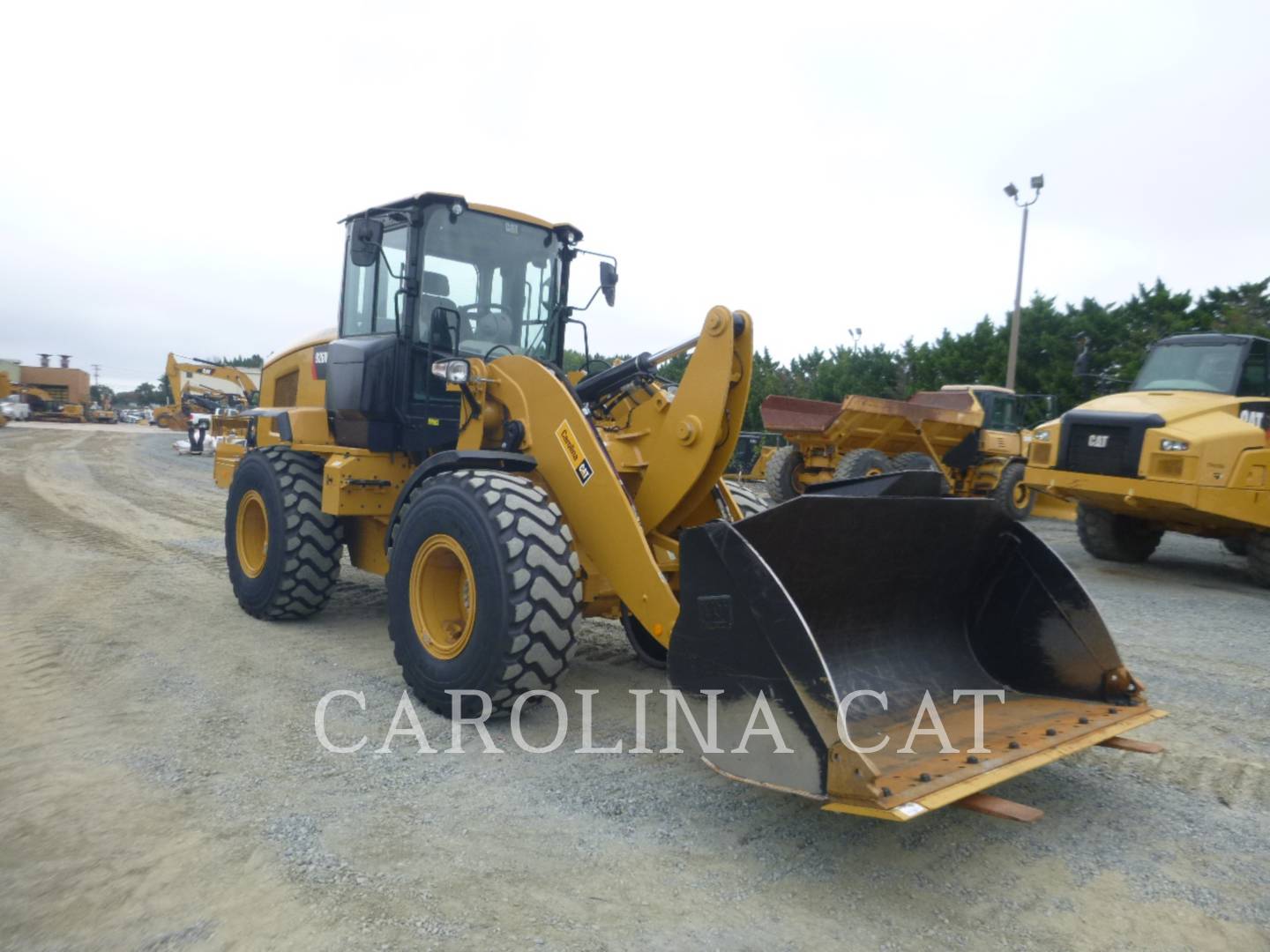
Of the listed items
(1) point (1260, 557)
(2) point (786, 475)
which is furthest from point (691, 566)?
(2) point (786, 475)

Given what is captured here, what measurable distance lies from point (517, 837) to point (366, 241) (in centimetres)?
345

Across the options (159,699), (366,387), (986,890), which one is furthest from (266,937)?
(366,387)

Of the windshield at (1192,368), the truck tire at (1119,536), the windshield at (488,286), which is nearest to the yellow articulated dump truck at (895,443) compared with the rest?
the truck tire at (1119,536)

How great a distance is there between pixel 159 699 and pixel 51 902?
6.46 feet

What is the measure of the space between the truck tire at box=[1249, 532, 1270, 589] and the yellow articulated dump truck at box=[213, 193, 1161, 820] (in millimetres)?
6207

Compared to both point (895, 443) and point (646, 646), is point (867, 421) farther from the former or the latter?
point (646, 646)

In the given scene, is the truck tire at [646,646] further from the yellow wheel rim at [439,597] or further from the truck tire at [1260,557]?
the truck tire at [1260,557]

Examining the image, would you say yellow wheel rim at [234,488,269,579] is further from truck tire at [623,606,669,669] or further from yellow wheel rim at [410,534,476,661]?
truck tire at [623,606,669,669]

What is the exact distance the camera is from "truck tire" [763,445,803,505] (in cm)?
1294

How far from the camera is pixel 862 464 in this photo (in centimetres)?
1184

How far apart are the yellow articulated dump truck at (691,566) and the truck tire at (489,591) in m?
0.01

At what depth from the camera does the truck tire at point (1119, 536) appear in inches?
408

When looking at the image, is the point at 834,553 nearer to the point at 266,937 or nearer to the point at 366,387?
the point at 266,937

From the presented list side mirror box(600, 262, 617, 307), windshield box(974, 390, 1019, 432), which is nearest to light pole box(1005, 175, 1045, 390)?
windshield box(974, 390, 1019, 432)
